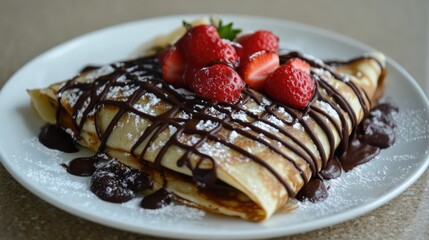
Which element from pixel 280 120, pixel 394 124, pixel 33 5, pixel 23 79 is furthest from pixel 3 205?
pixel 33 5

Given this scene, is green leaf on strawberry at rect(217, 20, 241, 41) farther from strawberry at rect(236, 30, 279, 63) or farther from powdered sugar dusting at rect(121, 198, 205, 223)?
powdered sugar dusting at rect(121, 198, 205, 223)

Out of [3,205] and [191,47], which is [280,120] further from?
[3,205]

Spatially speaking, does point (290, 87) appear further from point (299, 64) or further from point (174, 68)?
point (174, 68)

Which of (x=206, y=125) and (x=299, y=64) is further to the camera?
(x=299, y=64)

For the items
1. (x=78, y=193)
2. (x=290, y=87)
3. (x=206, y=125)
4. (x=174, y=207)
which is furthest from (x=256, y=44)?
(x=78, y=193)

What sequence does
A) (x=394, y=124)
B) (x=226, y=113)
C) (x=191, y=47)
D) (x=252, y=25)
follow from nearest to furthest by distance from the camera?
(x=226, y=113), (x=191, y=47), (x=394, y=124), (x=252, y=25)

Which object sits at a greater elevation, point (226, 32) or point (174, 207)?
point (226, 32)
